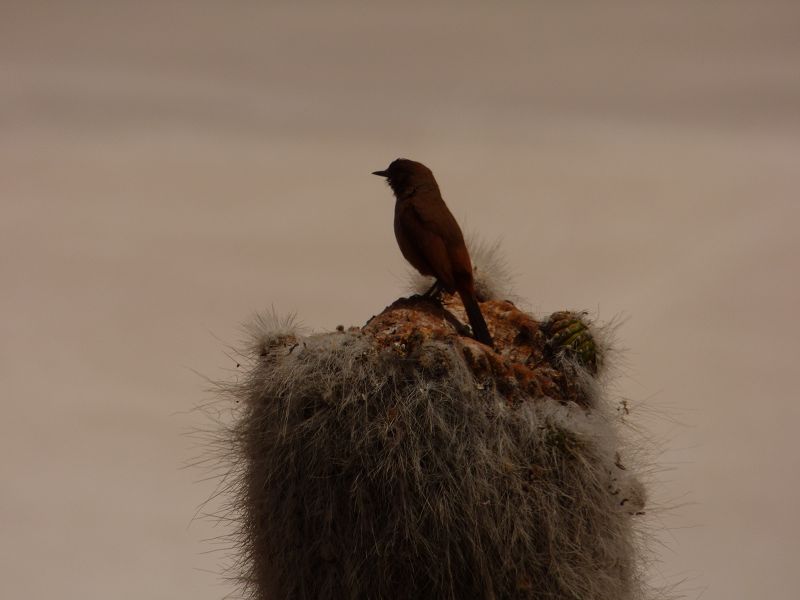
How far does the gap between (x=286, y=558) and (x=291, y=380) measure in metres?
0.57

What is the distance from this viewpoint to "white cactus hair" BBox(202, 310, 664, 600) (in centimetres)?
268

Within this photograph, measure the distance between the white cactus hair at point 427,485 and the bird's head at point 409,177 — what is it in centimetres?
110

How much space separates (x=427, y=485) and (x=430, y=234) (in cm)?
121

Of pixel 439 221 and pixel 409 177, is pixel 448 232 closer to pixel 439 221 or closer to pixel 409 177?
pixel 439 221

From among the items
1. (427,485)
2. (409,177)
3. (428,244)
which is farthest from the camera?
(409,177)

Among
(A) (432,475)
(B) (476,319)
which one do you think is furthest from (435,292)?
(A) (432,475)

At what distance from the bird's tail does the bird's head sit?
26.9 inches

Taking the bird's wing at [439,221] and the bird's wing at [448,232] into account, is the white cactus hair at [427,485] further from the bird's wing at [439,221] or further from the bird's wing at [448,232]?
the bird's wing at [439,221]

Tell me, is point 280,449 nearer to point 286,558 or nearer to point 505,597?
point 286,558

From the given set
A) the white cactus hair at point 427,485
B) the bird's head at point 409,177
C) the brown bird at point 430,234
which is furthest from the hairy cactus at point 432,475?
the bird's head at point 409,177

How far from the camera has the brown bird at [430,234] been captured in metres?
3.41

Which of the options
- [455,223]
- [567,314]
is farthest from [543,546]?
[455,223]

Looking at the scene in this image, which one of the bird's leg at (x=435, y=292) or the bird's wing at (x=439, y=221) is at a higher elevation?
the bird's wing at (x=439, y=221)

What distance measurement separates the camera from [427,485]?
2.68 m
